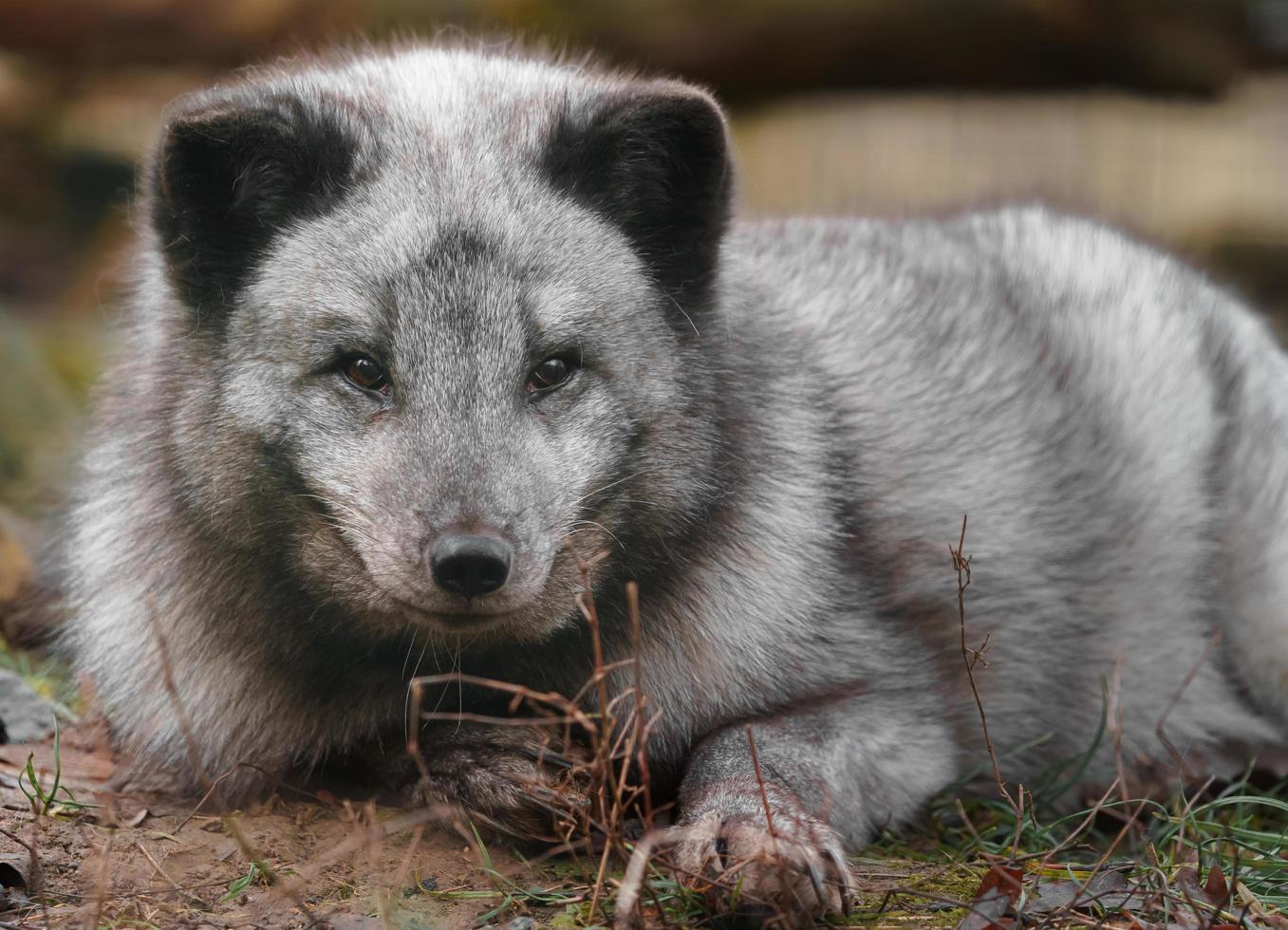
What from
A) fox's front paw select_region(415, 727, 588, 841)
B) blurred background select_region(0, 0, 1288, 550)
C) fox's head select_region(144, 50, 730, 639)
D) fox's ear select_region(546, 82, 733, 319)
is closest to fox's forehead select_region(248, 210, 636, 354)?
fox's head select_region(144, 50, 730, 639)

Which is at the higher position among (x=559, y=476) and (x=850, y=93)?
(x=559, y=476)

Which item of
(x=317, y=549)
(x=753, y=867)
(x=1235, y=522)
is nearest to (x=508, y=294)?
(x=317, y=549)

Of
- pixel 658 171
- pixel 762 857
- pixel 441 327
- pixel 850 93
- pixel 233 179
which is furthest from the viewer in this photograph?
pixel 850 93

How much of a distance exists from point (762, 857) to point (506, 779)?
79cm

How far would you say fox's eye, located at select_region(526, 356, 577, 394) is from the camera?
3.71 m

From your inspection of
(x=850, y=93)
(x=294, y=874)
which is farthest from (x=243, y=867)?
(x=850, y=93)

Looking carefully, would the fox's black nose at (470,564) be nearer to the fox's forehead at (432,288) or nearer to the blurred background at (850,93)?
the fox's forehead at (432,288)

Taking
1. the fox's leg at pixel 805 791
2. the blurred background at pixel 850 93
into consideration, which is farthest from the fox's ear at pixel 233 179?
the blurred background at pixel 850 93

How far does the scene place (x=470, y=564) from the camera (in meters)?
3.34

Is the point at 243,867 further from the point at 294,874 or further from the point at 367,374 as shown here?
the point at 367,374

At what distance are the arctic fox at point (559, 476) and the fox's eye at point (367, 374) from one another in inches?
0.5

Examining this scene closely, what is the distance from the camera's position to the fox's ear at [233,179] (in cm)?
376

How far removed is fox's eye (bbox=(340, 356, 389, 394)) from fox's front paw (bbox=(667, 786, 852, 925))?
1.33 metres

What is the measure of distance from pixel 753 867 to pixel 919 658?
148cm
